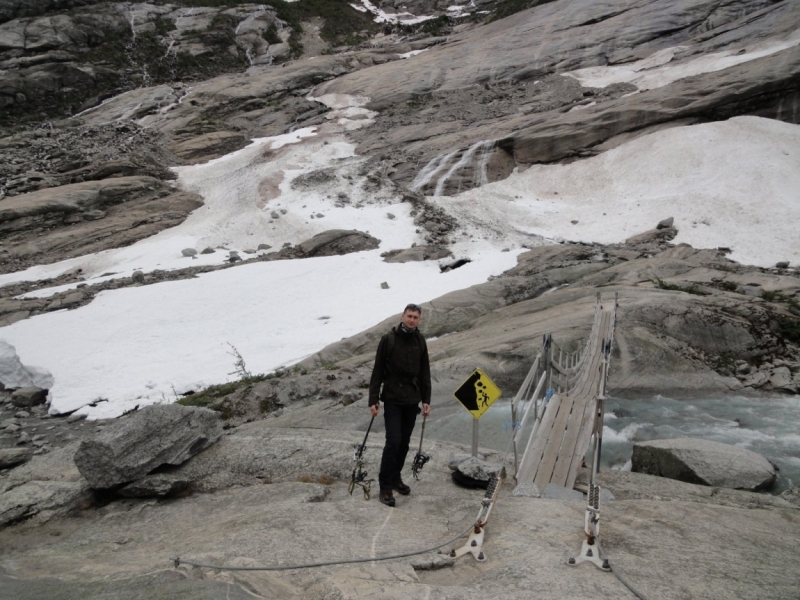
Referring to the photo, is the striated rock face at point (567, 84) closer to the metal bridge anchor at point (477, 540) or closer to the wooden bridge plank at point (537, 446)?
the wooden bridge plank at point (537, 446)

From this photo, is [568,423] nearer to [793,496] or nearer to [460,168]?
[793,496]

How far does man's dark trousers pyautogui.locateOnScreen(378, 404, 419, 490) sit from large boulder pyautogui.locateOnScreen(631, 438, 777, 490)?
372 cm

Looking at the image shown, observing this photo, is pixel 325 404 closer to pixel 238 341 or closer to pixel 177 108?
pixel 238 341

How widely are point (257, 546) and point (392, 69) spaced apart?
4985 cm

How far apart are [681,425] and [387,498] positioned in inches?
248

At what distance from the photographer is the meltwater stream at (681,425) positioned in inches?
321

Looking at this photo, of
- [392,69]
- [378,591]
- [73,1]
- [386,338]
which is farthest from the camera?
[73,1]

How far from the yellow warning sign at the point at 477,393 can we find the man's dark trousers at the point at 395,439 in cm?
86

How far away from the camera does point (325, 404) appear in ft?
33.5

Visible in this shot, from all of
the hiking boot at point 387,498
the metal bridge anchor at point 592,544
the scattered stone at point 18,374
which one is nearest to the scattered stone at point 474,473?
the hiking boot at point 387,498

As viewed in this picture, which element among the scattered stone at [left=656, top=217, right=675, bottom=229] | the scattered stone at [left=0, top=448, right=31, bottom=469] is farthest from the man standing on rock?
the scattered stone at [left=656, top=217, right=675, bottom=229]

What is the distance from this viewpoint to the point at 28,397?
12898mm

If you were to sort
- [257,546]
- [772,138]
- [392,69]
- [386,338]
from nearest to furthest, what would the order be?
[257,546]
[386,338]
[772,138]
[392,69]

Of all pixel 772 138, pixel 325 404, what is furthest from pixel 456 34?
pixel 325 404
